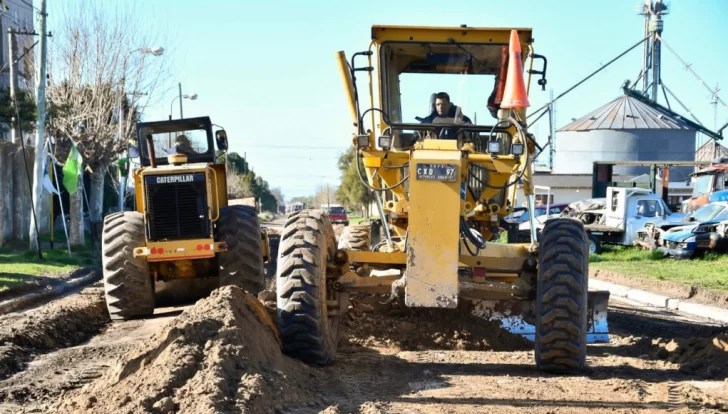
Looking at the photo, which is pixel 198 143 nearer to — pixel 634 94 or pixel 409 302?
pixel 409 302

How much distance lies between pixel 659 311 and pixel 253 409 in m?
10.8

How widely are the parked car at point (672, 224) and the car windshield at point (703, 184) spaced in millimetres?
7694

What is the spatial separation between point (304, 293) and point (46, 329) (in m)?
5.34

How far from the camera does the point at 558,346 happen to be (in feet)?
27.1

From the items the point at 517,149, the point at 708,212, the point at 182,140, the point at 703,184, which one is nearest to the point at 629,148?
the point at 703,184

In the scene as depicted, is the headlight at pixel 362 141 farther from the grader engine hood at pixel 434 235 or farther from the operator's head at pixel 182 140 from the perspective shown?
the operator's head at pixel 182 140

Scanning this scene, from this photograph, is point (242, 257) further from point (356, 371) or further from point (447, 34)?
point (356, 371)

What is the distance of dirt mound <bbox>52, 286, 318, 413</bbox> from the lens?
6.27 m

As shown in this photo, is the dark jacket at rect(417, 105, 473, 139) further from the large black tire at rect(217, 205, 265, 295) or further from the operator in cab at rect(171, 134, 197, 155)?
the operator in cab at rect(171, 134, 197, 155)

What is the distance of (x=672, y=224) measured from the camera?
84.2 feet

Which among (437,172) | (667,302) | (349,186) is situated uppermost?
(437,172)

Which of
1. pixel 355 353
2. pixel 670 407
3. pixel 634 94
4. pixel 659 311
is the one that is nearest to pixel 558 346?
pixel 670 407

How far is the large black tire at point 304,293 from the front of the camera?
8.34 meters

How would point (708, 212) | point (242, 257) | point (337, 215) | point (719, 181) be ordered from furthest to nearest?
1. point (337, 215)
2. point (719, 181)
3. point (708, 212)
4. point (242, 257)
